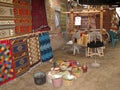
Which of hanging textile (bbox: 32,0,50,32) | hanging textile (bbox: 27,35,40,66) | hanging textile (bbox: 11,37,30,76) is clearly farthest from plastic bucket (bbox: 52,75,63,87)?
hanging textile (bbox: 32,0,50,32)

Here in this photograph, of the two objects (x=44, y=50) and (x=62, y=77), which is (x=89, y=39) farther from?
(x=62, y=77)

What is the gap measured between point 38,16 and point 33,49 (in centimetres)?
116

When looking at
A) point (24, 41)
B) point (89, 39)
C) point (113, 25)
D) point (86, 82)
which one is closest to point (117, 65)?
point (89, 39)

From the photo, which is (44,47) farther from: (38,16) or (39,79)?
(39,79)

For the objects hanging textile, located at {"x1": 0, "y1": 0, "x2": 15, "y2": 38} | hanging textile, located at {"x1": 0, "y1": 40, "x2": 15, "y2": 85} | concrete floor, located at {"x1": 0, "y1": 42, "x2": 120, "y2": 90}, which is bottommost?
concrete floor, located at {"x1": 0, "y1": 42, "x2": 120, "y2": 90}

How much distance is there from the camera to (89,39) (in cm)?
529

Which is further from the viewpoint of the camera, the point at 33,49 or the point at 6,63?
the point at 33,49

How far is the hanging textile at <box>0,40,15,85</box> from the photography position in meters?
3.30

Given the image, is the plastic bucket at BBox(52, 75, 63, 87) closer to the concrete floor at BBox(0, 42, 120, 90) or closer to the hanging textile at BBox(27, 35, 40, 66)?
the concrete floor at BBox(0, 42, 120, 90)

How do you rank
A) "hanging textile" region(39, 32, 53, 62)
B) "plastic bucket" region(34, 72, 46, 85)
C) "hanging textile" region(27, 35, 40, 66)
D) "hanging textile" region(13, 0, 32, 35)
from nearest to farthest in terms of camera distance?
"plastic bucket" region(34, 72, 46, 85)
"hanging textile" region(13, 0, 32, 35)
"hanging textile" region(27, 35, 40, 66)
"hanging textile" region(39, 32, 53, 62)

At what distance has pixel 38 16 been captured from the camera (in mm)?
4922

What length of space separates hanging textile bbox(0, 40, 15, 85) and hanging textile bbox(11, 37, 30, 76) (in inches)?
5.5

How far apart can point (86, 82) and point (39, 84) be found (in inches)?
40.5

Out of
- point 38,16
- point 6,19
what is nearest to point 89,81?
point 6,19
